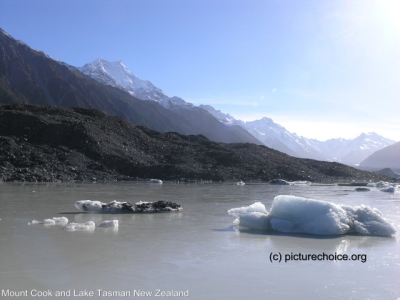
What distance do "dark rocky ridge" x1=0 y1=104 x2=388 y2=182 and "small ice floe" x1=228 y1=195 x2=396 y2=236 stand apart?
22.2m

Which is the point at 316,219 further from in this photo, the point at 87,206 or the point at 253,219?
the point at 87,206

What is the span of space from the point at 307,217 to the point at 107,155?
2954 cm

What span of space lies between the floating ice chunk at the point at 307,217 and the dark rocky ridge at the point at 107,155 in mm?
22516

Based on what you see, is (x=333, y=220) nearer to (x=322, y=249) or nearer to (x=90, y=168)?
(x=322, y=249)

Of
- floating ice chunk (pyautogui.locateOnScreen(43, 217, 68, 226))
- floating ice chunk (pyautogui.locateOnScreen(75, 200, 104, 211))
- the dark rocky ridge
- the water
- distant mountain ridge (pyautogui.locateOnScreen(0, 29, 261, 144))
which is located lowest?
the water

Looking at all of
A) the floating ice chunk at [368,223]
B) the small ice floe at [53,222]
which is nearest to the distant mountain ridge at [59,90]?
the small ice floe at [53,222]

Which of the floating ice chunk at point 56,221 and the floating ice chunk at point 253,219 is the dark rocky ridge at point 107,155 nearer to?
the floating ice chunk at point 56,221

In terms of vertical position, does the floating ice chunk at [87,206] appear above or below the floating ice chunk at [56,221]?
above

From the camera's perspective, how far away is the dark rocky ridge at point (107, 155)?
101ft

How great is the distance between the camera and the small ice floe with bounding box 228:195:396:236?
890 centimetres

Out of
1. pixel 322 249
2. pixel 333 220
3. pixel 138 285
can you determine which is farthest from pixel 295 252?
pixel 138 285

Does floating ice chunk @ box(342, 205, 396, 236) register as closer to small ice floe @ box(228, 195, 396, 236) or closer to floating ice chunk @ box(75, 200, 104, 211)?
small ice floe @ box(228, 195, 396, 236)

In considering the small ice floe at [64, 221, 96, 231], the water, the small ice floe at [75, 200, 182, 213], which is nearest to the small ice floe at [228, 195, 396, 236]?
the water

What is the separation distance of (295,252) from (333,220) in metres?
2.38
